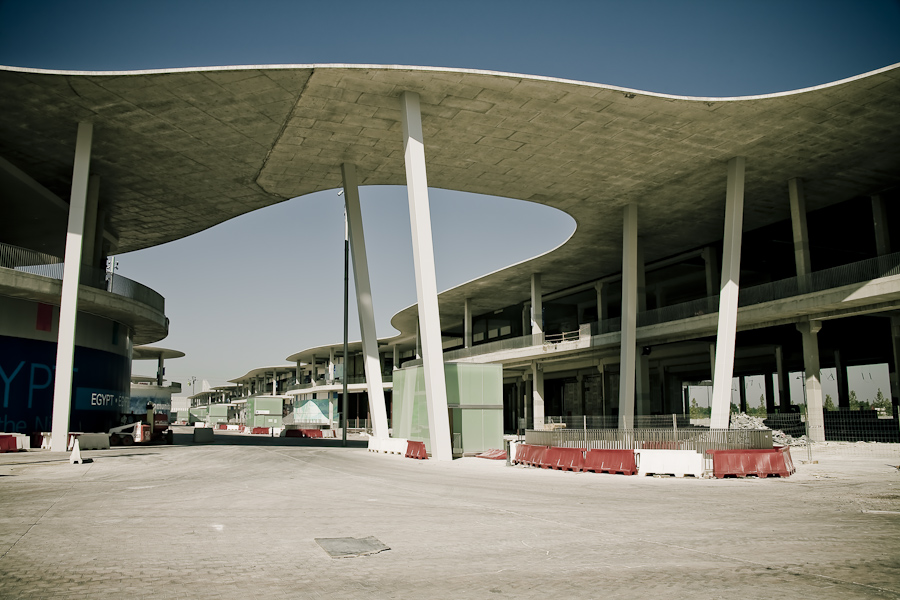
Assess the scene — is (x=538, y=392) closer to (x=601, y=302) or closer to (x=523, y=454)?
(x=601, y=302)

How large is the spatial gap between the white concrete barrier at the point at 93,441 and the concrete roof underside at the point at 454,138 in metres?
13.3

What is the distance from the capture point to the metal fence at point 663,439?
73.7 feet

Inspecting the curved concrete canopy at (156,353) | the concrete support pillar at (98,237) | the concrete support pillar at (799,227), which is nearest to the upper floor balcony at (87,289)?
the concrete support pillar at (98,237)

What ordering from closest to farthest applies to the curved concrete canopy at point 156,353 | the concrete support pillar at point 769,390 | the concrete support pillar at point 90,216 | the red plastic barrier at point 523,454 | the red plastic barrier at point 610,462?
the red plastic barrier at point 610,462
the red plastic barrier at point 523,454
the concrete support pillar at point 90,216
the concrete support pillar at point 769,390
the curved concrete canopy at point 156,353

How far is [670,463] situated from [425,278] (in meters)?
12.1

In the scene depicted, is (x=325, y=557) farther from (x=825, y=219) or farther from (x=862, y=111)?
(x=825, y=219)

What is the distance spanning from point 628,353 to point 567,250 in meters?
11.6

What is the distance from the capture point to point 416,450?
29.0 metres

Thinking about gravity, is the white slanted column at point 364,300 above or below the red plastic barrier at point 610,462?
above

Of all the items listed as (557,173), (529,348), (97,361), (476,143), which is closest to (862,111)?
(557,173)

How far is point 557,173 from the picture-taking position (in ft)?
114

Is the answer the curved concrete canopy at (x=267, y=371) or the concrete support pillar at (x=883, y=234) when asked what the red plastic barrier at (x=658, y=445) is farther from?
the curved concrete canopy at (x=267, y=371)

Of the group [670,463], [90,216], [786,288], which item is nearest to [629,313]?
[786,288]

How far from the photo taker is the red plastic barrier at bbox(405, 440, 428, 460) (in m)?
28.5
